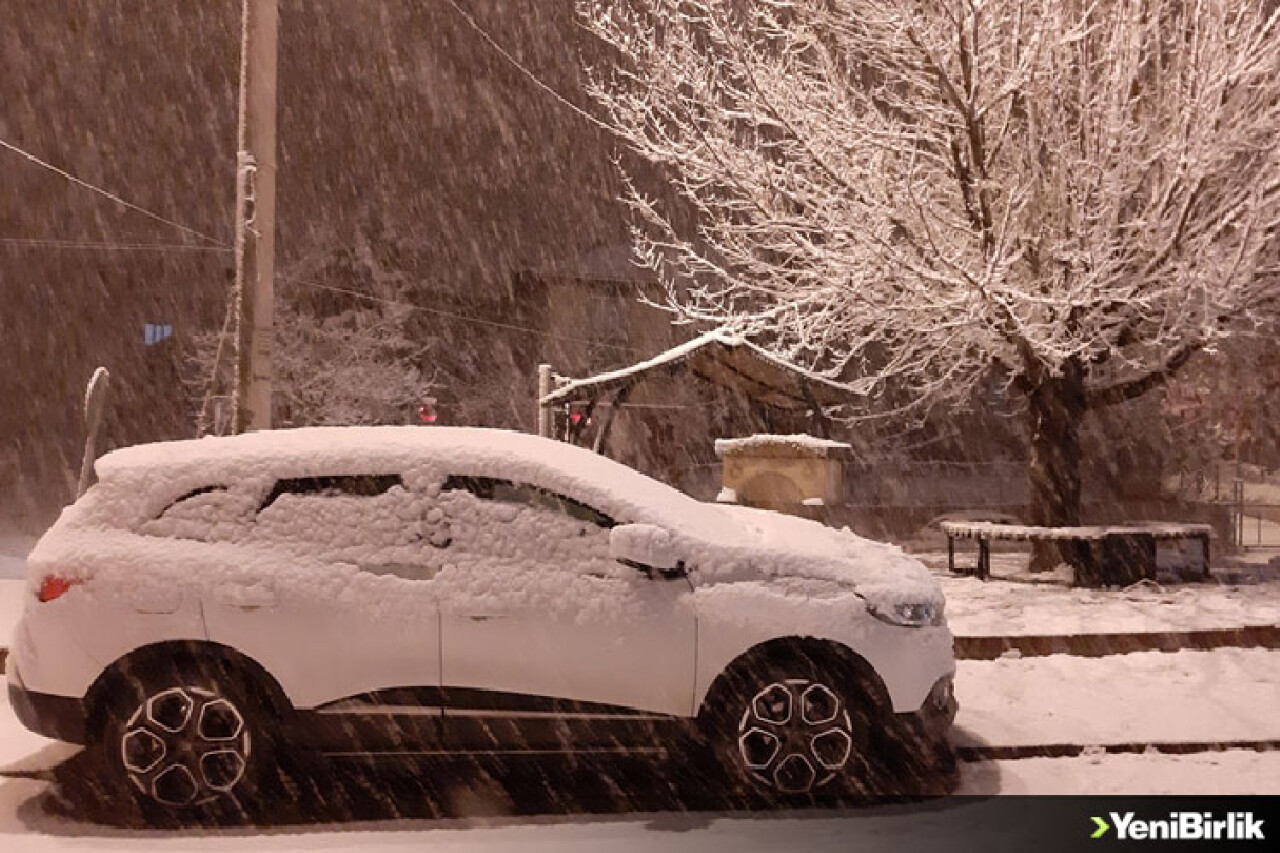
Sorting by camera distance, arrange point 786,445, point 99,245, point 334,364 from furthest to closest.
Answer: point 99,245 → point 334,364 → point 786,445

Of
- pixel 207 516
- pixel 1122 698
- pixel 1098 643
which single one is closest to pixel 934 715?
pixel 1122 698

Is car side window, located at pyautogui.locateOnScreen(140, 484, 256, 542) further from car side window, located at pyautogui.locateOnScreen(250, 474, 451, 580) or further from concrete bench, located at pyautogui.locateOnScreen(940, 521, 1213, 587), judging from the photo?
concrete bench, located at pyautogui.locateOnScreen(940, 521, 1213, 587)

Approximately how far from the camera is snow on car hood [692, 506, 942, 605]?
5.89 meters

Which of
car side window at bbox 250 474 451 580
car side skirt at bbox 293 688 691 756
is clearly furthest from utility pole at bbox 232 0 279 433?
car side skirt at bbox 293 688 691 756

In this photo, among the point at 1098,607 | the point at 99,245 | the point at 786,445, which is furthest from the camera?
the point at 99,245

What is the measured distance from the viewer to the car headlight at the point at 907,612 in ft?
19.4

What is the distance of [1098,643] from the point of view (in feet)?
30.7

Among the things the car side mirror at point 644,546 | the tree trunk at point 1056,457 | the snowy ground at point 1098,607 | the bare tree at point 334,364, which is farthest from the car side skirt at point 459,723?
the bare tree at point 334,364

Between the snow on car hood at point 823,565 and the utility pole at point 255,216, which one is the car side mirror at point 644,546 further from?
the utility pole at point 255,216

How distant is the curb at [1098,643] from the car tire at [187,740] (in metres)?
5.45

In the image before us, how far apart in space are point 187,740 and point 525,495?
1.87 metres

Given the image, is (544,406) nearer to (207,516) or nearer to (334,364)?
(207,516)

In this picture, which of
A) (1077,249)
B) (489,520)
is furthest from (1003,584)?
(489,520)

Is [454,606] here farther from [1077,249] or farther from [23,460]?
[23,460]
